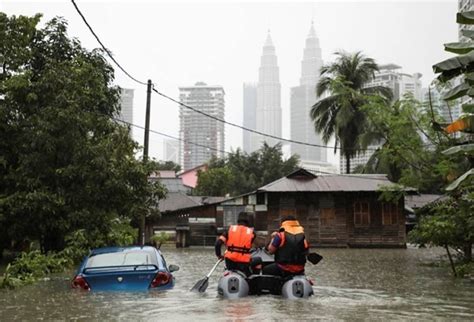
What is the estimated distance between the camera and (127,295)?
10.2m

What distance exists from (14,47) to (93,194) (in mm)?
5353

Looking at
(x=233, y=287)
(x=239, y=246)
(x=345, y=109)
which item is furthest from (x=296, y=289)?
(x=345, y=109)

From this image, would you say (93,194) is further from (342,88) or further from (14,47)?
(342,88)

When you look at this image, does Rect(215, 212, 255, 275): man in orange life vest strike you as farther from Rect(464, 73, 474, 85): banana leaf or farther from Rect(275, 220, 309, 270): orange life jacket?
Rect(464, 73, 474, 85): banana leaf

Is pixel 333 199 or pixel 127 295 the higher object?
pixel 333 199

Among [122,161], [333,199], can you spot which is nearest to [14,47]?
[122,161]

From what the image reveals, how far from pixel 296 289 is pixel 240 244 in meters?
1.21

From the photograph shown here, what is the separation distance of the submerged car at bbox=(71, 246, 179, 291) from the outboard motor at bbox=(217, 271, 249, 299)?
91cm

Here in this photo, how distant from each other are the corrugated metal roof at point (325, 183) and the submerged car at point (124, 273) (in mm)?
21677

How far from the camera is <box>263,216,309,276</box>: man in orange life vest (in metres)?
10.9

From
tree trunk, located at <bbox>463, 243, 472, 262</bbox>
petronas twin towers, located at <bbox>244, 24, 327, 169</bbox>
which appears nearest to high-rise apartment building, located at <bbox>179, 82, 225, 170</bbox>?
petronas twin towers, located at <bbox>244, 24, 327, 169</bbox>

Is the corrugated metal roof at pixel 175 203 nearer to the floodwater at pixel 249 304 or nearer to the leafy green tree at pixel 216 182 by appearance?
the leafy green tree at pixel 216 182

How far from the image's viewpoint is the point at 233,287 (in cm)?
1062

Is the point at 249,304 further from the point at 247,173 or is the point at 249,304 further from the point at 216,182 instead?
the point at 247,173
